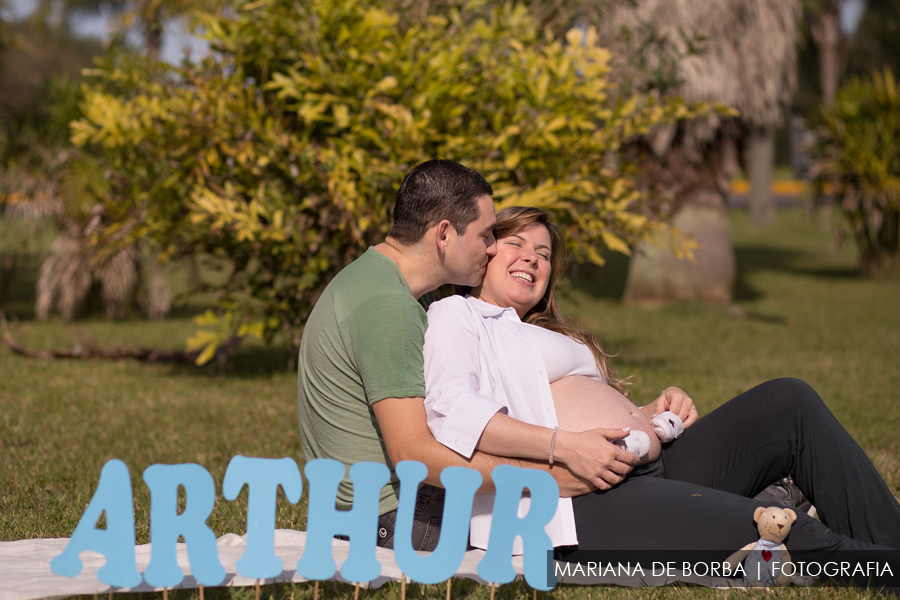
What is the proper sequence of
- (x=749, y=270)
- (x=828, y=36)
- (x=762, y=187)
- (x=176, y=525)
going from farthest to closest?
1. (x=762, y=187)
2. (x=828, y=36)
3. (x=749, y=270)
4. (x=176, y=525)

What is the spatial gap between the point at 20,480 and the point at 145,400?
1990 millimetres

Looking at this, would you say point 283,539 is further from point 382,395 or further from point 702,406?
point 702,406

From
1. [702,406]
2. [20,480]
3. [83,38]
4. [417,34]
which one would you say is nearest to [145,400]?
[20,480]

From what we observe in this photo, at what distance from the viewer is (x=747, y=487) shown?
304 cm

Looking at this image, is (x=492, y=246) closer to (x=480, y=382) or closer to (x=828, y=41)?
(x=480, y=382)

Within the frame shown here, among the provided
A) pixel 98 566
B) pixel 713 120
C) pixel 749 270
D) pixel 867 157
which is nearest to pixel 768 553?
pixel 98 566

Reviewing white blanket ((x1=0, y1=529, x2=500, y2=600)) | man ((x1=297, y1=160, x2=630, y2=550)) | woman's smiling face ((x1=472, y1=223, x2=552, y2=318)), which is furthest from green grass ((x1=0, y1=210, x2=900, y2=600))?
woman's smiling face ((x1=472, y1=223, x2=552, y2=318))

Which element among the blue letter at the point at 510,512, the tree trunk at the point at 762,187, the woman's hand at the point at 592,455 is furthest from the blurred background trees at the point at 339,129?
the tree trunk at the point at 762,187

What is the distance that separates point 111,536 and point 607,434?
1.50 m

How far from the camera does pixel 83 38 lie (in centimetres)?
5716

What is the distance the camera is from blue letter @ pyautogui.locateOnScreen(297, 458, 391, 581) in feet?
7.45

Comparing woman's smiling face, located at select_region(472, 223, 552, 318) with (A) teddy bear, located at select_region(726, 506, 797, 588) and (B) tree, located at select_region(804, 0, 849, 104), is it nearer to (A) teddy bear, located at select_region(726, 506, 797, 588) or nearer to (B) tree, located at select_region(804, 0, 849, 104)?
(A) teddy bear, located at select_region(726, 506, 797, 588)

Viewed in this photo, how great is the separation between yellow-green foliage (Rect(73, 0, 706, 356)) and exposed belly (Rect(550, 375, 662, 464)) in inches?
92.7

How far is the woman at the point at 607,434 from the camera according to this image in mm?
2572
